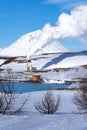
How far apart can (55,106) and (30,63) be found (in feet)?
357

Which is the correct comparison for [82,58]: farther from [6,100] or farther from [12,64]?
[6,100]

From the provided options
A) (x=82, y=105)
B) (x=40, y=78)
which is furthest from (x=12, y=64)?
(x=82, y=105)

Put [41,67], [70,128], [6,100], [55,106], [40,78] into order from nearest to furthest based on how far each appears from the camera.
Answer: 1. [70,128]
2. [6,100]
3. [55,106]
4. [40,78]
5. [41,67]

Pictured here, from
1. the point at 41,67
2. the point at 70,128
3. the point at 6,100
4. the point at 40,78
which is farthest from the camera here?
the point at 41,67

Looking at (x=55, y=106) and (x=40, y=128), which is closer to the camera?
(x=40, y=128)

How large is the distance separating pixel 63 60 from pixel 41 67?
10.1 metres

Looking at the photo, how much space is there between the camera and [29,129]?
7.21 meters

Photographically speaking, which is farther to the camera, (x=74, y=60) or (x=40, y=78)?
(x=74, y=60)

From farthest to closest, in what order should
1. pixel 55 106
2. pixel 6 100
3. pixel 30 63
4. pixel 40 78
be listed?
pixel 30 63 < pixel 40 78 < pixel 55 106 < pixel 6 100

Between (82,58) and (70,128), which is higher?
(82,58)

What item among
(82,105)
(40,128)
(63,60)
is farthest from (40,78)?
(40,128)

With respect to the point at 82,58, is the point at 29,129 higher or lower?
lower

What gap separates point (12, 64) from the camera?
123500 millimetres

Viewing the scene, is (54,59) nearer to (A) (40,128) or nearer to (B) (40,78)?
(B) (40,78)
